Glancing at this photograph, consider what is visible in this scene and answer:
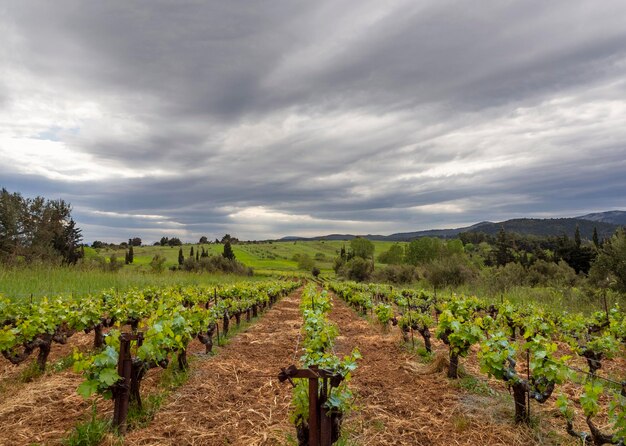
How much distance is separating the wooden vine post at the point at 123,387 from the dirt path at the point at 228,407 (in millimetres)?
287

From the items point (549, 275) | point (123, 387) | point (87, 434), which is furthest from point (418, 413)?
point (549, 275)

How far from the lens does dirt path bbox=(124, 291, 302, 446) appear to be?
16.7 ft

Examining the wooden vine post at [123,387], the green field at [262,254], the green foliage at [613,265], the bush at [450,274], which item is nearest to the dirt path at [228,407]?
the wooden vine post at [123,387]

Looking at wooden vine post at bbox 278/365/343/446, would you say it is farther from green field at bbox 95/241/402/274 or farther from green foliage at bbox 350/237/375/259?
green foliage at bbox 350/237/375/259

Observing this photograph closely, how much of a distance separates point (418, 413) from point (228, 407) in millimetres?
3135

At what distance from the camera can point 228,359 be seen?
9.17 meters

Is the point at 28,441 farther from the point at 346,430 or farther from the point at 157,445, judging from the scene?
the point at 346,430

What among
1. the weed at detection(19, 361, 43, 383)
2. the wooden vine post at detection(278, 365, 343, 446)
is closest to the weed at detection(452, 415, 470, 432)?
the wooden vine post at detection(278, 365, 343, 446)

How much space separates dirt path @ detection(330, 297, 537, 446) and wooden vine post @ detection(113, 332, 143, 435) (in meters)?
3.20

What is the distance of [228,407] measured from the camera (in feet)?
20.2

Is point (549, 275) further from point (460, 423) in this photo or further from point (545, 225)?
point (545, 225)

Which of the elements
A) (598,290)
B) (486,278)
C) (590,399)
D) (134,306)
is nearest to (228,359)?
(134,306)

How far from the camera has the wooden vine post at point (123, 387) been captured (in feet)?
17.0

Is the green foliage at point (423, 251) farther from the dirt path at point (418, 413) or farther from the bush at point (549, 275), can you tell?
the dirt path at point (418, 413)
